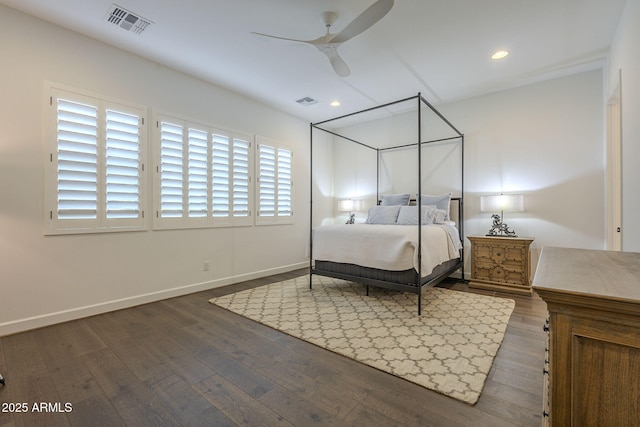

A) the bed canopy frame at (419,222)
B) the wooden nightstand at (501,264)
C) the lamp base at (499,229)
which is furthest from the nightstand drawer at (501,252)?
the bed canopy frame at (419,222)

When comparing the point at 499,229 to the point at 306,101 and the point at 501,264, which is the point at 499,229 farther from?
the point at 306,101

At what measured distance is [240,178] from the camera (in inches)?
176

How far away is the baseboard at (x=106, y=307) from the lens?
8.65ft

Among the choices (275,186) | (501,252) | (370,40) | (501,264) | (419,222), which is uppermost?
(370,40)

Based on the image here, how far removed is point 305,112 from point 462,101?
8.72 feet

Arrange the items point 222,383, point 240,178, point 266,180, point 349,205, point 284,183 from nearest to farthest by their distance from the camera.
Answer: point 222,383
point 240,178
point 266,180
point 284,183
point 349,205

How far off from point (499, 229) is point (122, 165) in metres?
4.99

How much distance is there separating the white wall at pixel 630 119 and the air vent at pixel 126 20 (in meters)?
4.13

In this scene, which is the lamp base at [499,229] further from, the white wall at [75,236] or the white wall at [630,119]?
the white wall at [75,236]

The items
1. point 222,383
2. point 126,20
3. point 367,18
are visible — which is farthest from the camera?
point 126,20

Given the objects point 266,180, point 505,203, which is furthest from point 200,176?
point 505,203

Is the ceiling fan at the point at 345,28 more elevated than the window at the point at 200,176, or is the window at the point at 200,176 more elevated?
the ceiling fan at the point at 345,28

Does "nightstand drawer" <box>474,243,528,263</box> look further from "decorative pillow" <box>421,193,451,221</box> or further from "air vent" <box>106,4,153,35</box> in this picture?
"air vent" <box>106,4,153,35</box>

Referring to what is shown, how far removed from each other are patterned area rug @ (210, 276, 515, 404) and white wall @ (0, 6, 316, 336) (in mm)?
826
